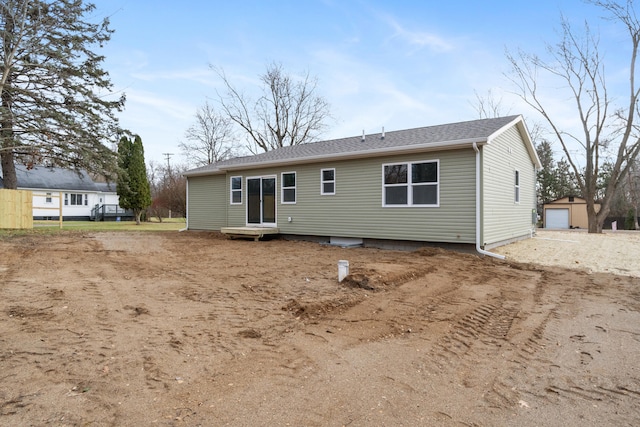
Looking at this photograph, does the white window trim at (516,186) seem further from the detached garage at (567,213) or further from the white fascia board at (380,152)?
the detached garage at (567,213)

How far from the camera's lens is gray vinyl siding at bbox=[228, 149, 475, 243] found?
9.49m

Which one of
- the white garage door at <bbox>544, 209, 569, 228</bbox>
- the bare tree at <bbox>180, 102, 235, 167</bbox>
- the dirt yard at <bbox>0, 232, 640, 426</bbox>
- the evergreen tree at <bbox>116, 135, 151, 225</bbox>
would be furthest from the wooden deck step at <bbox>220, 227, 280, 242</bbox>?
the white garage door at <bbox>544, 209, 569, 228</bbox>

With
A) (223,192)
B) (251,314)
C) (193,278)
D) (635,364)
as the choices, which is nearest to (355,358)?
(251,314)

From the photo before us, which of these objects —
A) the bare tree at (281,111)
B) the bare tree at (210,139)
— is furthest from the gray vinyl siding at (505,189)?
the bare tree at (210,139)

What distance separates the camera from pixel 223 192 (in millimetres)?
15422

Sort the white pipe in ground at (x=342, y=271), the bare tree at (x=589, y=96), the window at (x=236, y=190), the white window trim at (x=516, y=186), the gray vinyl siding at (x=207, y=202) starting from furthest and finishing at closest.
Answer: the bare tree at (x=589, y=96), the gray vinyl siding at (x=207, y=202), the window at (x=236, y=190), the white window trim at (x=516, y=186), the white pipe in ground at (x=342, y=271)

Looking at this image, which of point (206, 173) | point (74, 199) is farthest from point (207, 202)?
point (74, 199)

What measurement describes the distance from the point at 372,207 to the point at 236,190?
243 inches

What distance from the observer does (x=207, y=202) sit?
16.1 m

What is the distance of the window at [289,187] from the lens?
12938 millimetres

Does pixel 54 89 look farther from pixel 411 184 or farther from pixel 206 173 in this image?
pixel 411 184

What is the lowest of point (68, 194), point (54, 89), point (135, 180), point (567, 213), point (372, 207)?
point (567, 213)

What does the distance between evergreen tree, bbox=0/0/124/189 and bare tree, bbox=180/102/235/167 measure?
1901 cm

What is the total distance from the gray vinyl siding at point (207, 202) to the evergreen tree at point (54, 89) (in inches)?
139
